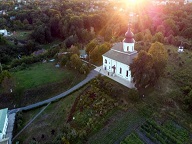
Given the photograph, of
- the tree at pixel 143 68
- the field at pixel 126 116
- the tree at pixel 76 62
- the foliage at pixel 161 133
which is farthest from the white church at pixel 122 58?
the foliage at pixel 161 133

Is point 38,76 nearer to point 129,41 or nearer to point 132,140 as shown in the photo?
point 129,41

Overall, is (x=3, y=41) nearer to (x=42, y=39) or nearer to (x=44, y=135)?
(x=42, y=39)

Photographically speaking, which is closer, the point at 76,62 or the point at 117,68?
the point at 117,68

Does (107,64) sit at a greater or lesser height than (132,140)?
greater

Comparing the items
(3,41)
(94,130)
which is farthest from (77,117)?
(3,41)

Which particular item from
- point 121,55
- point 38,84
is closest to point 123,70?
point 121,55
